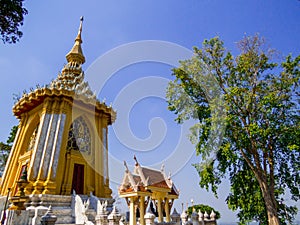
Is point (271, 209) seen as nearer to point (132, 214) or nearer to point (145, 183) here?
point (145, 183)

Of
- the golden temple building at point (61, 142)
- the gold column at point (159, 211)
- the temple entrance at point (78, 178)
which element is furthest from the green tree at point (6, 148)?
the gold column at point (159, 211)

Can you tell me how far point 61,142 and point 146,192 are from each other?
7.73 m

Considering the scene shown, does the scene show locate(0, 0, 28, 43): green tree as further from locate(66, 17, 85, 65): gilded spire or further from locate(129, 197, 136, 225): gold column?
locate(66, 17, 85, 65): gilded spire

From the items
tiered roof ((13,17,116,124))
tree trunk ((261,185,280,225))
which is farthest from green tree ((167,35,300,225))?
tiered roof ((13,17,116,124))

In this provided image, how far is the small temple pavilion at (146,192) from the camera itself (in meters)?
12.7

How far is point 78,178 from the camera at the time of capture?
1747 centimetres

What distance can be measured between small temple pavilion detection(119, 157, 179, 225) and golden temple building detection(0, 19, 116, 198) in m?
5.17

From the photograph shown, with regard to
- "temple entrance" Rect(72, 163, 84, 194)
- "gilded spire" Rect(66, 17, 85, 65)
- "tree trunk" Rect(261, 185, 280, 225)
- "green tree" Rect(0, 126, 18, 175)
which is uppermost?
"gilded spire" Rect(66, 17, 85, 65)

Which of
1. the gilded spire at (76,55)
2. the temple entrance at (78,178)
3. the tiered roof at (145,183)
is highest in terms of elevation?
the gilded spire at (76,55)

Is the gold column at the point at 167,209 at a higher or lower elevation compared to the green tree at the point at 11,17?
lower

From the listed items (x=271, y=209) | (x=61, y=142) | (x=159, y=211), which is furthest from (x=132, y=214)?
(x=61, y=142)

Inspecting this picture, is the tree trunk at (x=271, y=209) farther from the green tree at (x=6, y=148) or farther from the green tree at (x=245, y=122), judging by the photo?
the green tree at (x=6, y=148)

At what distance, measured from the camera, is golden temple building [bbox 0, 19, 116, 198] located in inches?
614

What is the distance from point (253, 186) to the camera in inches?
534
